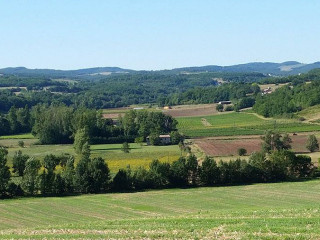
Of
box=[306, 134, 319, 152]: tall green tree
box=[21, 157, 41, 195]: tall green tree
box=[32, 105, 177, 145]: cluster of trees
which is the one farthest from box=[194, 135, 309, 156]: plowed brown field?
box=[21, 157, 41, 195]: tall green tree

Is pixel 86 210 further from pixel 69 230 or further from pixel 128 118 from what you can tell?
pixel 128 118

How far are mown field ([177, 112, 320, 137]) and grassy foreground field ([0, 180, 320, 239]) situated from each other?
52.3m

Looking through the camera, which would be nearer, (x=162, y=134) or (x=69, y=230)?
(x=69, y=230)

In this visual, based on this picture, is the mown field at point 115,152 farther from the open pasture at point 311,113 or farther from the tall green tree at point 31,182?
the open pasture at point 311,113

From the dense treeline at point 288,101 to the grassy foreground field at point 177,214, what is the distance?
3445 inches

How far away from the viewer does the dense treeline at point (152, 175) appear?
5619cm

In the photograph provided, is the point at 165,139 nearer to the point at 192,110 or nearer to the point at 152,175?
the point at 152,175

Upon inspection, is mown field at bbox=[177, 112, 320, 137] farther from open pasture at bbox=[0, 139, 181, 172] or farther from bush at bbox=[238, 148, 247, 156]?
bush at bbox=[238, 148, 247, 156]

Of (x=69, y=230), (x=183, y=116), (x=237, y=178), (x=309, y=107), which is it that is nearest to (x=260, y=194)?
(x=237, y=178)

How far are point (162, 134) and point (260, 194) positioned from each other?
61.9 m

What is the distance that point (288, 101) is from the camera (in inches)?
6068

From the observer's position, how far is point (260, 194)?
170 feet

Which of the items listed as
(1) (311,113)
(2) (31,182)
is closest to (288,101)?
(1) (311,113)

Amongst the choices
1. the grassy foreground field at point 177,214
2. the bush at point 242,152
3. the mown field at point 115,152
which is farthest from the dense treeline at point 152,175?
the bush at point 242,152
